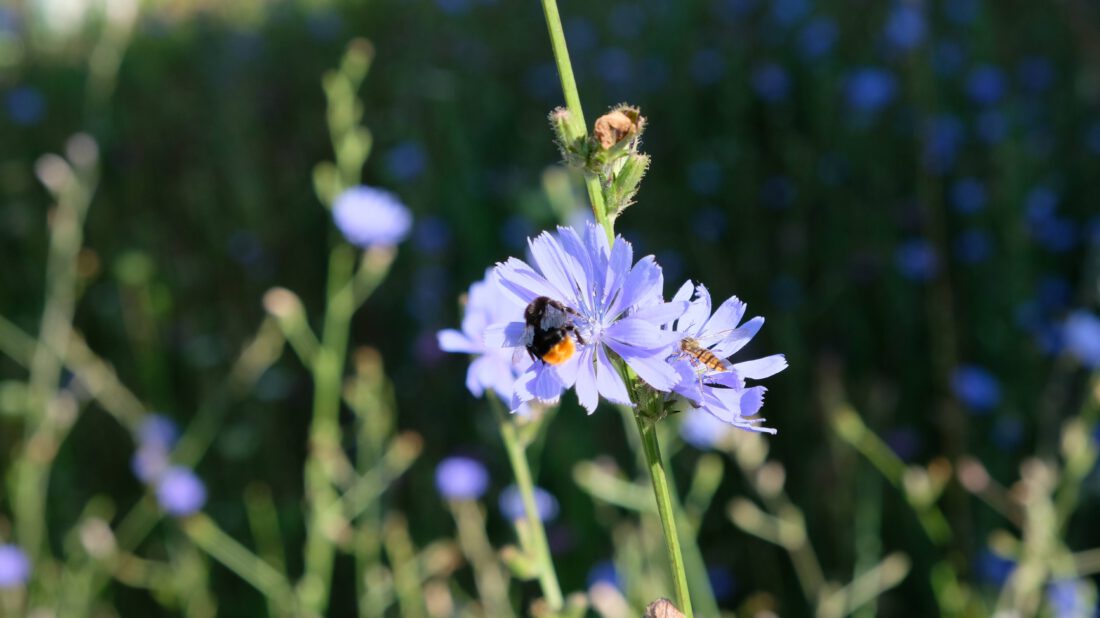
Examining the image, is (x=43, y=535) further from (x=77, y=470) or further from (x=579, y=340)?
(x=579, y=340)

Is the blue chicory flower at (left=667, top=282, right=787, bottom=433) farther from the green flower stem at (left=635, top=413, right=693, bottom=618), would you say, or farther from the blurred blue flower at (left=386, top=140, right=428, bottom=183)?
the blurred blue flower at (left=386, top=140, right=428, bottom=183)

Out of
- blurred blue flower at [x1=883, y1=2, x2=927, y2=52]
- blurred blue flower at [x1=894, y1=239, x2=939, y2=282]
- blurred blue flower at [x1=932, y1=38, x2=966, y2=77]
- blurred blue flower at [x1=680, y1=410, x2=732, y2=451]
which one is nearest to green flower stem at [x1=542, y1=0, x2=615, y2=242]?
blurred blue flower at [x1=680, y1=410, x2=732, y2=451]

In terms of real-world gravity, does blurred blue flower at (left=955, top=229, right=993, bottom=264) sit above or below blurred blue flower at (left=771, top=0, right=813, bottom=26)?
below

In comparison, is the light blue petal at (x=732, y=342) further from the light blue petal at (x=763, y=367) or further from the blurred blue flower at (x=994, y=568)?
the blurred blue flower at (x=994, y=568)

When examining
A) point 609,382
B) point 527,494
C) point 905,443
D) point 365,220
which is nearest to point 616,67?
point 905,443

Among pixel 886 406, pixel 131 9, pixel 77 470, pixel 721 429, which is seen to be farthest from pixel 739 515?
pixel 77 470

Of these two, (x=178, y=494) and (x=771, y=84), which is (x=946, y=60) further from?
(x=178, y=494)
